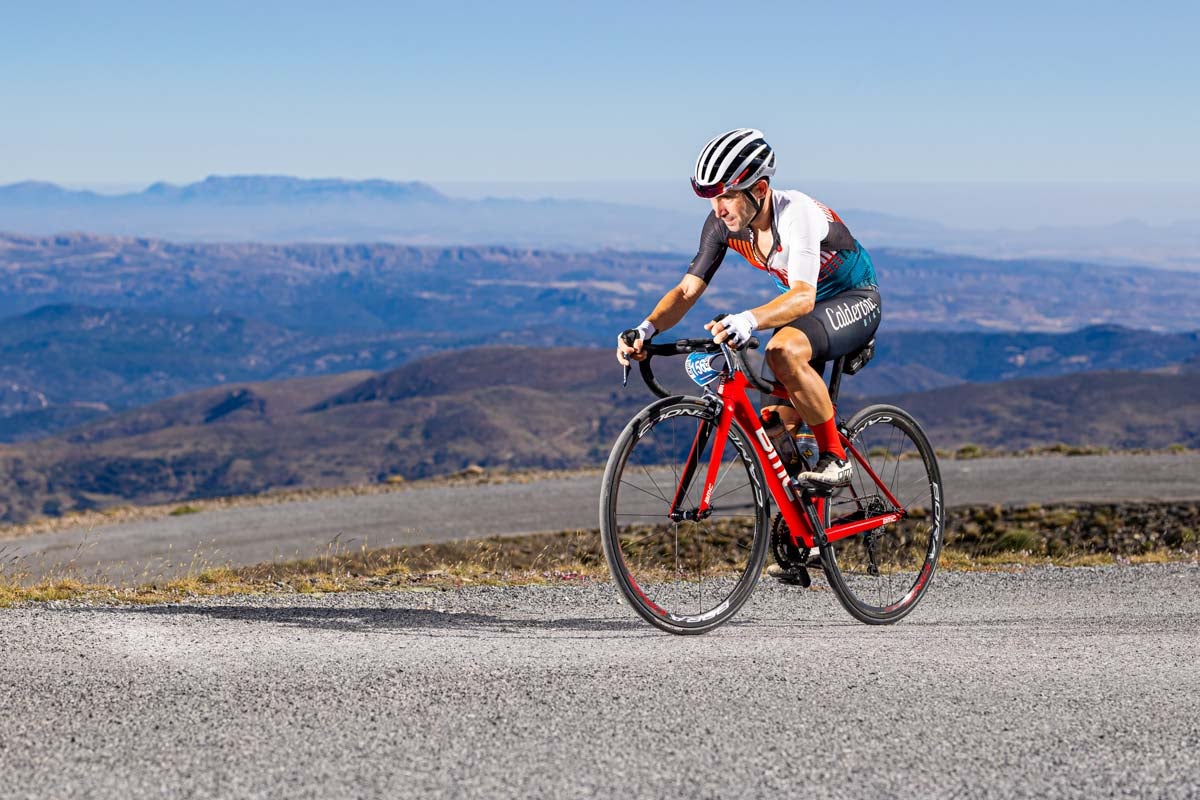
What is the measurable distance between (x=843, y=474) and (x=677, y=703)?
235 centimetres

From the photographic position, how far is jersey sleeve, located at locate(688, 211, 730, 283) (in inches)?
262

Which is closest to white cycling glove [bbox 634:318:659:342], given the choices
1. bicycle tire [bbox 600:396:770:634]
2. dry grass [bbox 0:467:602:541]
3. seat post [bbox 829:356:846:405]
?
bicycle tire [bbox 600:396:770:634]

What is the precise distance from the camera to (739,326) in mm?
5844

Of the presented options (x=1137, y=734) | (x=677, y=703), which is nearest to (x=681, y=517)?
(x=677, y=703)

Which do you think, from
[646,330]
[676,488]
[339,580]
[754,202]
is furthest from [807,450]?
[339,580]

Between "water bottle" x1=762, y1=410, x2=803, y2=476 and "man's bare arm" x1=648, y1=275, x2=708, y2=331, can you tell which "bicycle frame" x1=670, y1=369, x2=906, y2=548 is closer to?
"water bottle" x1=762, y1=410, x2=803, y2=476

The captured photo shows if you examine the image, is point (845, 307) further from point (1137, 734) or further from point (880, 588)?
point (1137, 734)

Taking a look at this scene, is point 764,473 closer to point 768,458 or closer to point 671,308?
point 768,458

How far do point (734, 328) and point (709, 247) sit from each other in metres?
1.01

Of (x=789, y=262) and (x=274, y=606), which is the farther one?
(x=274, y=606)

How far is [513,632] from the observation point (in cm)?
680

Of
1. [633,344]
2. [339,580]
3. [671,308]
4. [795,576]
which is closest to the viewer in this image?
[633,344]

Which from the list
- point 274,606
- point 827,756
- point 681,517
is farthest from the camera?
point 274,606

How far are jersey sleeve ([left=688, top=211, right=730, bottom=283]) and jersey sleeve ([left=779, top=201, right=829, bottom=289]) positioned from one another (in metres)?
A: 0.46
